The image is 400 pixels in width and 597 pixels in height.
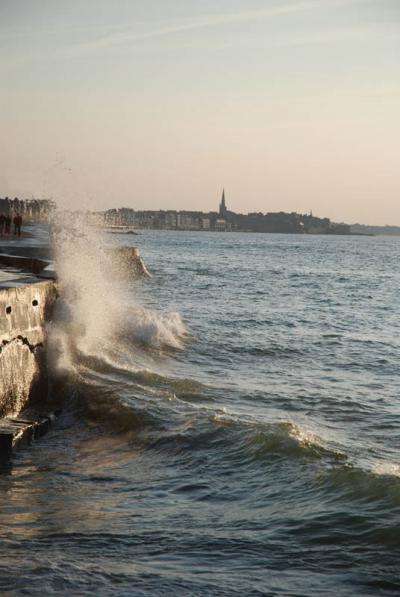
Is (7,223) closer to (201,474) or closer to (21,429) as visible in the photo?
(21,429)

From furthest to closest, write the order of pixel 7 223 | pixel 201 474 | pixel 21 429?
1. pixel 7 223
2. pixel 21 429
3. pixel 201 474

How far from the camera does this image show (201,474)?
21.4 ft

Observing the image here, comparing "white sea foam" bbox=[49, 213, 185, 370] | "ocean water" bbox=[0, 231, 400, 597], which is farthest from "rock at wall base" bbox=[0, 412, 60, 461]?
"white sea foam" bbox=[49, 213, 185, 370]

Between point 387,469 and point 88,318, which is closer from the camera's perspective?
point 387,469

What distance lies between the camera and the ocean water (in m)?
4.52

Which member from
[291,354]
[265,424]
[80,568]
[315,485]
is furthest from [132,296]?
[80,568]

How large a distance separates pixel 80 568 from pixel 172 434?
3278 millimetres

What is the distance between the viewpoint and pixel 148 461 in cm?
693

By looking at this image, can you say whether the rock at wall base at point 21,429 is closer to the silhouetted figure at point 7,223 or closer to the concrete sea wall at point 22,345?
the concrete sea wall at point 22,345

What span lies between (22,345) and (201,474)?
9.08ft

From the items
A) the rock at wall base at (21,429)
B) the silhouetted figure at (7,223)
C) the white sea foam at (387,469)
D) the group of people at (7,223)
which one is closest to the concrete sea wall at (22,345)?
the rock at wall base at (21,429)

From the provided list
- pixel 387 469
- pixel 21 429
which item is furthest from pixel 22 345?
pixel 387 469

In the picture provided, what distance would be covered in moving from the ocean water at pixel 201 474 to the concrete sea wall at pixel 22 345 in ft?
1.51

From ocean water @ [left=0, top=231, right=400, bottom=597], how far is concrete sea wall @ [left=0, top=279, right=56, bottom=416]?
1.51 feet
